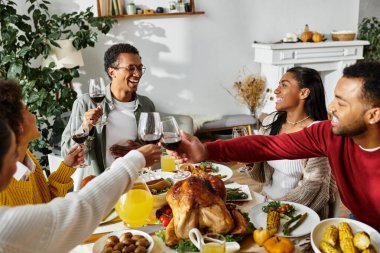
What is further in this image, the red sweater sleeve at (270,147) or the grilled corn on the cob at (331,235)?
the red sweater sleeve at (270,147)

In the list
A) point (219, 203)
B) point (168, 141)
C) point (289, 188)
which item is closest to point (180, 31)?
point (289, 188)

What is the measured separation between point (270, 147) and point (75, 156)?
2.90 feet

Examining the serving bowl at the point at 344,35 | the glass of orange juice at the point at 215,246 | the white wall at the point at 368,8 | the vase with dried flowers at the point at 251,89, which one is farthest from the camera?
the white wall at the point at 368,8

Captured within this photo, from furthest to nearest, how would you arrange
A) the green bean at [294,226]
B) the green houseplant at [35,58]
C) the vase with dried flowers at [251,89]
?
the vase with dried flowers at [251,89], the green houseplant at [35,58], the green bean at [294,226]

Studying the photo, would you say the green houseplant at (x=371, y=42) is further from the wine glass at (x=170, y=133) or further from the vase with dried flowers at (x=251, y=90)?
the wine glass at (x=170, y=133)

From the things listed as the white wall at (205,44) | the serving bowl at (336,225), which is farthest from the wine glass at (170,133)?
the white wall at (205,44)

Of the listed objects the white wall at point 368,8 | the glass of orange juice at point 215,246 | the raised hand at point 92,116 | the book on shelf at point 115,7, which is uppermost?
the book on shelf at point 115,7

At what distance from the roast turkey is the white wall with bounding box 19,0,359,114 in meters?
3.24

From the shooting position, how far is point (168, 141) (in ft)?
5.19

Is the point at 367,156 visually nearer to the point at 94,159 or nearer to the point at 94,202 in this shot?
the point at 94,202

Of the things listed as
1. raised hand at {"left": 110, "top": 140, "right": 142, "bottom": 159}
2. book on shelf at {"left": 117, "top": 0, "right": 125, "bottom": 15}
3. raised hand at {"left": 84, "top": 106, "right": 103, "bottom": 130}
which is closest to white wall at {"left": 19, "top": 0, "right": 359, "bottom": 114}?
book on shelf at {"left": 117, "top": 0, "right": 125, "bottom": 15}

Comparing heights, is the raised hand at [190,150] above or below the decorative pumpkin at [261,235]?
above

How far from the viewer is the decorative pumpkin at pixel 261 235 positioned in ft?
4.28

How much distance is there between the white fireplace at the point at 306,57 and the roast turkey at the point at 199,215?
3719 millimetres
